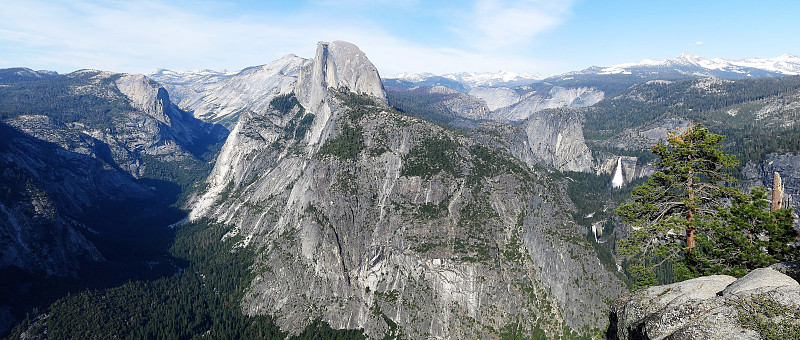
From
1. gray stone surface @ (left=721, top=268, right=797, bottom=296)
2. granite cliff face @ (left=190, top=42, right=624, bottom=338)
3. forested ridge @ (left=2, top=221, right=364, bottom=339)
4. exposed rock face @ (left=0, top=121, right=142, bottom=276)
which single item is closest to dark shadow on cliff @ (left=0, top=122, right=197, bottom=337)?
exposed rock face @ (left=0, top=121, right=142, bottom=276)

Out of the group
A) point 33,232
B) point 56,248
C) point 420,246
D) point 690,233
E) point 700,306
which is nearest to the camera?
point 700,306

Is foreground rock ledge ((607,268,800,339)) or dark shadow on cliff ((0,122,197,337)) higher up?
foreground rock ledge ((607,268,800,339))

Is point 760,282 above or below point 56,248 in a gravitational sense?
above

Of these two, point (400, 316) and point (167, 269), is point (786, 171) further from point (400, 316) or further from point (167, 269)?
point (167, 269)

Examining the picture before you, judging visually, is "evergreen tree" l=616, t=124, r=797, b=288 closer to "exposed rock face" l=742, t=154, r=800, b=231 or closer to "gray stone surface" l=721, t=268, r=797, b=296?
"gray stone surface" l=721, t=268, r=797, b=296

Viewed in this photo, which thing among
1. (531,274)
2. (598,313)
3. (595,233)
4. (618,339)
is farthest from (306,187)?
(618,339)

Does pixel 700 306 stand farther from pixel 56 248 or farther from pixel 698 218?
pixel 56 248

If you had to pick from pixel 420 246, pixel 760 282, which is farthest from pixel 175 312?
pixel 760 282
